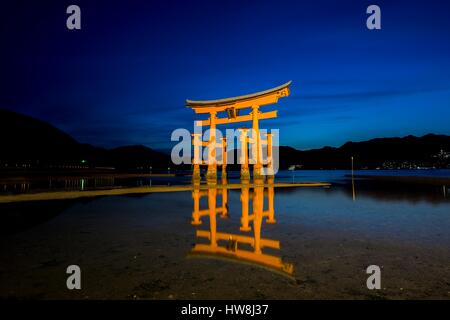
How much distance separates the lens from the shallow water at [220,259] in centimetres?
319

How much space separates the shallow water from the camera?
3.19 metres

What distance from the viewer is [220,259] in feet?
14.7

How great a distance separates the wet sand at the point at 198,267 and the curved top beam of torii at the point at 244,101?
16.9 metres

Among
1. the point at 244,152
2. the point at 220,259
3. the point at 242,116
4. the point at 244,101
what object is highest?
the point at 244,101

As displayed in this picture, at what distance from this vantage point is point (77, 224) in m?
7.34

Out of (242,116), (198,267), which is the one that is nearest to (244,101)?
(242,116)

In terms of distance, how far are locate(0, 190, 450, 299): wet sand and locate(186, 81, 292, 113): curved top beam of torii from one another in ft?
55.5

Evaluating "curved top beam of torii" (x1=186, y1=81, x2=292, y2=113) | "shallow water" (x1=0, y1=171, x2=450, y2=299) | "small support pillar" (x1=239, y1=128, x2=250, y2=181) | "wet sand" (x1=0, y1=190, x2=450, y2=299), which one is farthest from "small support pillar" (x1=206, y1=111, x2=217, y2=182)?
"wet sand" (x1=0, y1=190, x2=450, y2=299)

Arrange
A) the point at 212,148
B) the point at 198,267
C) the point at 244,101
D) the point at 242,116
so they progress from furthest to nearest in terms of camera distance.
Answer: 1. the point at 212,148
2. the point at 242,116
3. the point at 244,101
4. the point at 198,267

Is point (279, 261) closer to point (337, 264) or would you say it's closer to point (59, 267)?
point (337, 264)

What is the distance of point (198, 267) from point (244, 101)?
22234mm

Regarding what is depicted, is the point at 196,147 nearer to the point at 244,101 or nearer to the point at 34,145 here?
the point at 244,101
